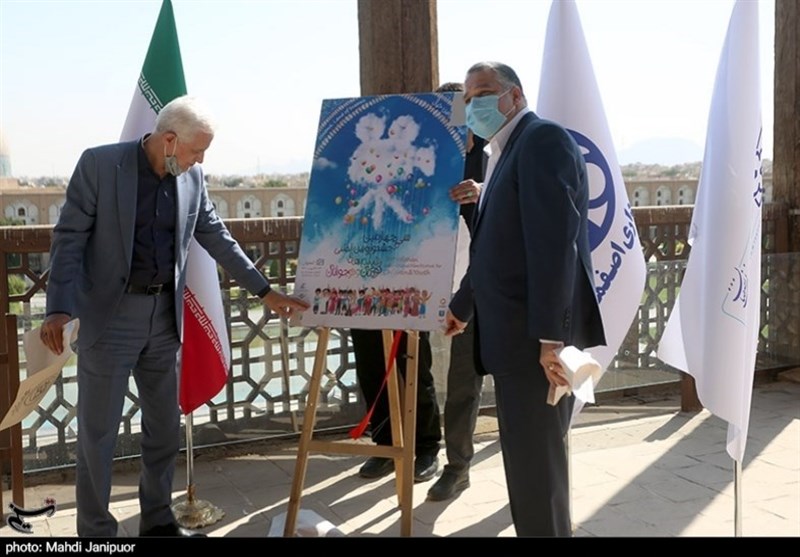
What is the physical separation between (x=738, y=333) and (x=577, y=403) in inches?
25.0

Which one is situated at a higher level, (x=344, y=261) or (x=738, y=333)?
(x=344, y=261)

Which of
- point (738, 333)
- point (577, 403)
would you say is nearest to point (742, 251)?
point (738, 333)

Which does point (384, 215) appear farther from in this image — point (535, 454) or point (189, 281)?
point (535, 454)

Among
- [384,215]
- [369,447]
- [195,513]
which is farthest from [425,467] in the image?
[384,215]

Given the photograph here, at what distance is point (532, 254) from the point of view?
2.39 meters

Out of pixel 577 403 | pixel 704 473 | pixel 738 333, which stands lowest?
pixel 704 473

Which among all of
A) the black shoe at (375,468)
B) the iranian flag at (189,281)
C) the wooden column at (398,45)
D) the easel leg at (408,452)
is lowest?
the black shoe at (375,468)

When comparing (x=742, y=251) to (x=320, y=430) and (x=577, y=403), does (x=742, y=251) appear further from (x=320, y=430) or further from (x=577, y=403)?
(x=320, y=430)

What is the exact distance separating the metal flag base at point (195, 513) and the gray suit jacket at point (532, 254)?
1.52 metres

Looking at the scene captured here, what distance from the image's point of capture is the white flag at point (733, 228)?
3.04 metres

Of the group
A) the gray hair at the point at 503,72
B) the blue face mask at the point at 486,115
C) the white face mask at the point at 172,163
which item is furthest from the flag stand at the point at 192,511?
the gray hair at the point at 503,72

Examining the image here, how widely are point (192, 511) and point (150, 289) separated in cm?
107

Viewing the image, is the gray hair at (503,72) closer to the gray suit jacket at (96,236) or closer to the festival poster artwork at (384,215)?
the festival poster artwork at (384,215)

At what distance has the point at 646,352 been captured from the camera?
18.3 feet
